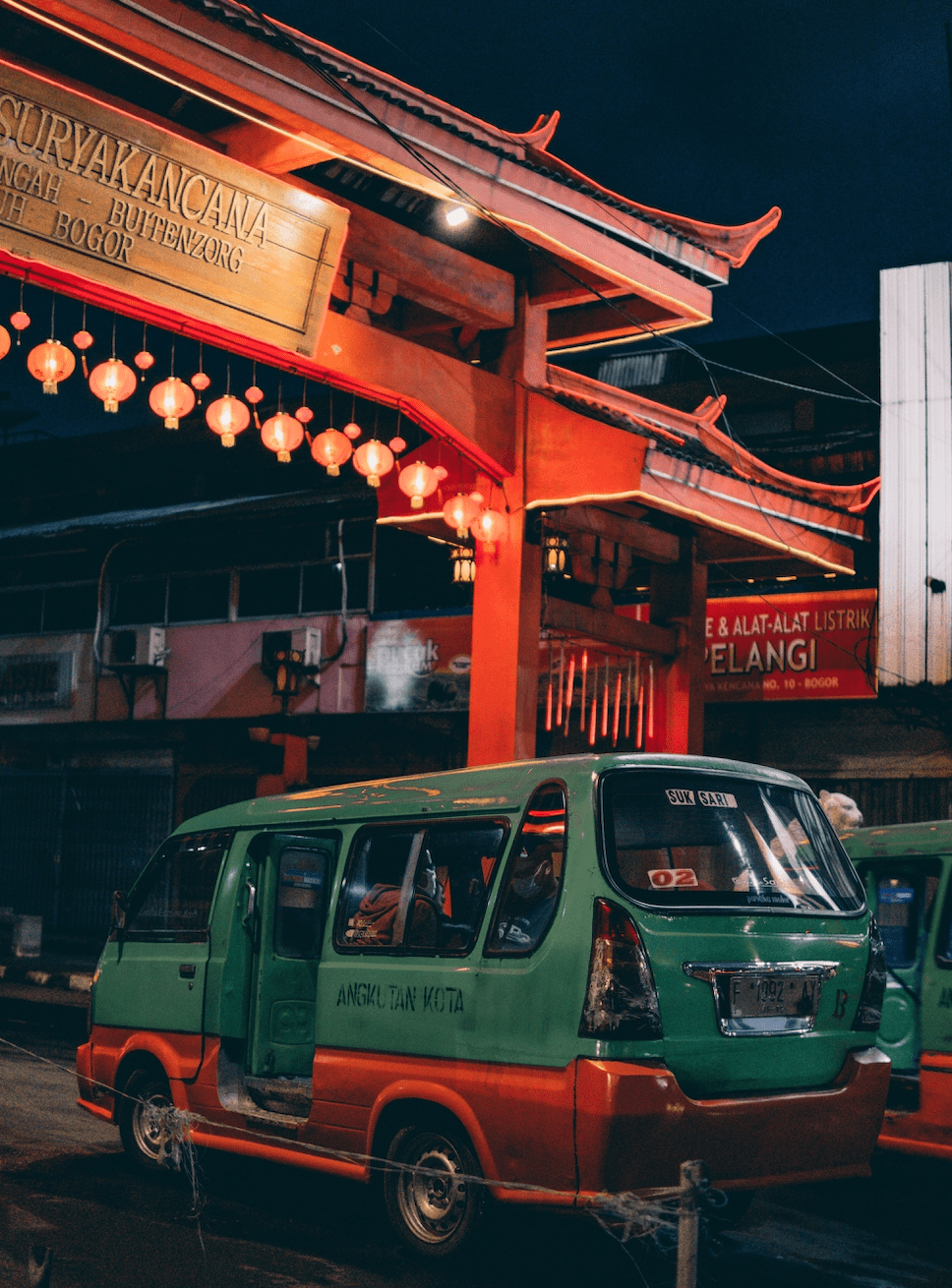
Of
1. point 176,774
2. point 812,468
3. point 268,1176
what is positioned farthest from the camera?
point 176,774

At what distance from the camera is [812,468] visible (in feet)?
59.0

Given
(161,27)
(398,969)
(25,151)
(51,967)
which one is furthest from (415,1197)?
(51,967)

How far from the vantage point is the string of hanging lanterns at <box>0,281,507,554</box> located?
9.07 m

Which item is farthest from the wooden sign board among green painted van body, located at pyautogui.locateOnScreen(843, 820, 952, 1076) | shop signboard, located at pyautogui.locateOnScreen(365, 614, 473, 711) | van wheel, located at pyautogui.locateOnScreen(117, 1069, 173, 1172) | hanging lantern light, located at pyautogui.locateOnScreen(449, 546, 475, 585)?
shop signboard, located at pyautogui.locateOnScreen(365, 614, 473, 711)

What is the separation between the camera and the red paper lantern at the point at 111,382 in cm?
917

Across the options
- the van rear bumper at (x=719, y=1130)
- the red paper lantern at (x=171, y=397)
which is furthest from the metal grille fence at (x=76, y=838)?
the van rear bumper at (x=719, y=1130)

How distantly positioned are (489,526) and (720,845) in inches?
235

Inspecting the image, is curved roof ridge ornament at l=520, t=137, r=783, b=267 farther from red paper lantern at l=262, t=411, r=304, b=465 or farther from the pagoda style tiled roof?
red paper lantern at l=262, t=411, r=304, b=465

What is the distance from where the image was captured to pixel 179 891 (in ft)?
23.1

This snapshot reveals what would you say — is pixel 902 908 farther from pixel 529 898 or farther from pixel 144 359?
pixel 144 359

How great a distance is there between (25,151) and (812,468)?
41.3 feet

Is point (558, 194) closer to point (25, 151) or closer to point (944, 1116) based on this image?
point (25, 151)

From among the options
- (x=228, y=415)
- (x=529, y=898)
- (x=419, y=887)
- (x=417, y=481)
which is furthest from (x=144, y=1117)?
(x=417, y=481)

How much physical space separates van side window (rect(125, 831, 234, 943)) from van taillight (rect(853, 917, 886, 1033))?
338 cm
